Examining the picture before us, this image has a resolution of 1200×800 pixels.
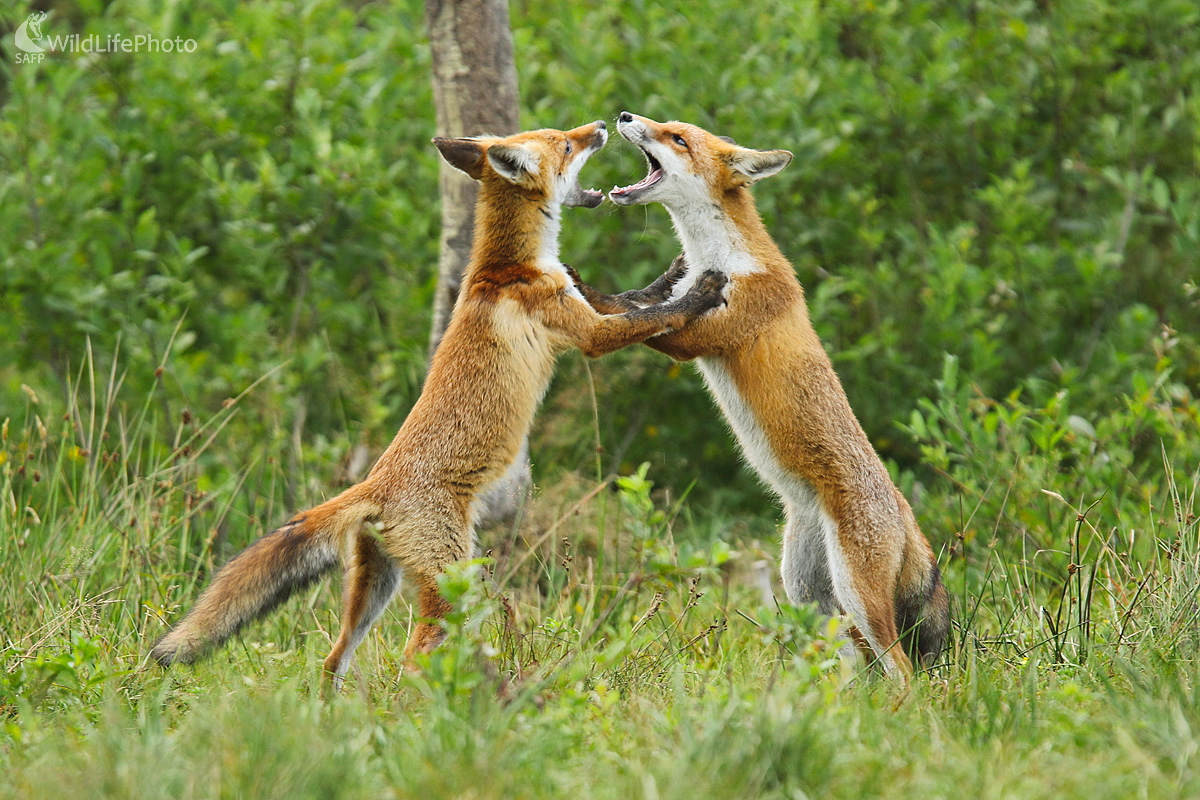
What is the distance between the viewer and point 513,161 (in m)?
5.11

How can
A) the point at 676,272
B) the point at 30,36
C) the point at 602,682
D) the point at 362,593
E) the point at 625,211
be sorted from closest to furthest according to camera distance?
the point at 602,682
the point at 362,593
the point at 676,272
the point at 30,36
the point at 625,211

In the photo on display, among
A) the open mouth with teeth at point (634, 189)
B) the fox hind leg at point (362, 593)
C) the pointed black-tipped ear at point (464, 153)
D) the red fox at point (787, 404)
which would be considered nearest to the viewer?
the fox hind leg at point (362, 593)

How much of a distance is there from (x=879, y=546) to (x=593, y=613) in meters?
1.45

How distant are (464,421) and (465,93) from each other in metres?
2.29

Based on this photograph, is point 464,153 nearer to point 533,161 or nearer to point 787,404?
point 533,161

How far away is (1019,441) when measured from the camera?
5992 millimetres

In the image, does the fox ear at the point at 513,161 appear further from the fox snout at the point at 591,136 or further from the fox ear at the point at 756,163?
the fox ear at the point at 756,163

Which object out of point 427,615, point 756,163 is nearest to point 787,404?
point 756,163

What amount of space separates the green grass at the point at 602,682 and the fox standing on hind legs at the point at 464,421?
0.90 feet

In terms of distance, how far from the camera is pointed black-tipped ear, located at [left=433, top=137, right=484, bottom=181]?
4.94 m

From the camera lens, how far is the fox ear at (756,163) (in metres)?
5.30

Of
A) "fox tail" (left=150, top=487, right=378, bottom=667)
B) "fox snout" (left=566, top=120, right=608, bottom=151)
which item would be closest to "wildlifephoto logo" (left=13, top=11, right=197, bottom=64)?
"fox snout" (left=566, top=120, right=608, bottom=151)

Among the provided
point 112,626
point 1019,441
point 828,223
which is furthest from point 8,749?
point 828,223

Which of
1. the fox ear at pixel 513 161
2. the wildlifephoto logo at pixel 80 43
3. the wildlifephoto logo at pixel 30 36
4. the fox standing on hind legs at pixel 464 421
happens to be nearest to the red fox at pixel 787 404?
the fox standing on hind legs at pixel 464 421
